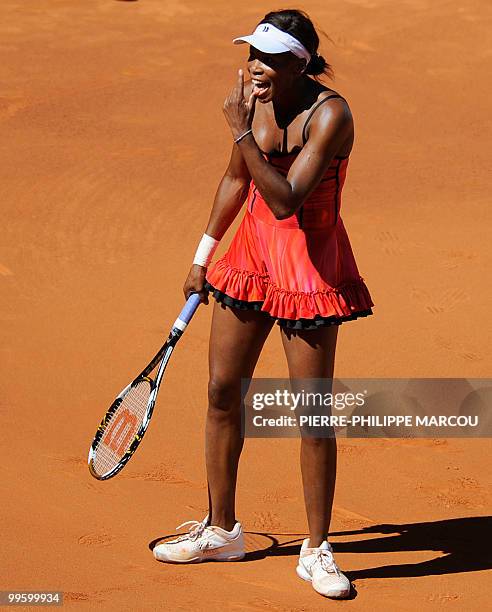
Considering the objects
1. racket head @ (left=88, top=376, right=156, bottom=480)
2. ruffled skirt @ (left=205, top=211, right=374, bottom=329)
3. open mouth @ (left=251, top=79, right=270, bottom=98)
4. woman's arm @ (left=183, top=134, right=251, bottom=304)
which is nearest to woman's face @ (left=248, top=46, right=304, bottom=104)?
open mouth @ (left=251, top=79, right=270, bottom=98)

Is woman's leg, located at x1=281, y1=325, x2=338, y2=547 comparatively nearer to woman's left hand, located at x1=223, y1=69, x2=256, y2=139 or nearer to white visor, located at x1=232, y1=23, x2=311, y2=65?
woman's left hand, located at x1=223, y1=69, x2=256, y2=139

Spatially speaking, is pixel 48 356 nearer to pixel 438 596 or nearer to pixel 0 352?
pixel 0 352

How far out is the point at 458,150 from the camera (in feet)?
37.8

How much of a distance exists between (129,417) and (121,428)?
5 cm

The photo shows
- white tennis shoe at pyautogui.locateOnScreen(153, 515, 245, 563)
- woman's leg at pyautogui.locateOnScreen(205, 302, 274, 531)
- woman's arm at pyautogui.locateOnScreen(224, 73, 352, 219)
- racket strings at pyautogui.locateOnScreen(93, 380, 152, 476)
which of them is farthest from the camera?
racket strings at pyautogui.locateOnScreen(93, 380, 152, 476)

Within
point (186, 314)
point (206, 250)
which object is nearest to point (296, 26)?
point (206, 250)

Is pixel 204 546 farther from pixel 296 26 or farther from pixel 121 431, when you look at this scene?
pixel 296 26

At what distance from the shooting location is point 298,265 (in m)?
4.96

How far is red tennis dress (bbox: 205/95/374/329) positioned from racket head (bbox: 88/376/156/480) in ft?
1.88

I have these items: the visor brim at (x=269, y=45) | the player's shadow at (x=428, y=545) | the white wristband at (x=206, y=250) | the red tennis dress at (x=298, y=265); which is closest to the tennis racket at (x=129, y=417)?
the white wristband at (x=206, y=250)

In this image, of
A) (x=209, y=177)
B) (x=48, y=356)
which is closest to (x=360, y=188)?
(x=209, y=177)

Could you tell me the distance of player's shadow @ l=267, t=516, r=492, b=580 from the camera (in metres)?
5.29

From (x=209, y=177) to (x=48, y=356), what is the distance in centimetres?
351

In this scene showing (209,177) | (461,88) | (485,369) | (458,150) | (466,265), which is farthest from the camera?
(461,88)
